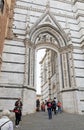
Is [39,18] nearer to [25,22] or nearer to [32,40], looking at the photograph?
[25,22]

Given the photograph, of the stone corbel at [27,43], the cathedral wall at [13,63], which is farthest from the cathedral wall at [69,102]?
the stone corbel at [27,43]

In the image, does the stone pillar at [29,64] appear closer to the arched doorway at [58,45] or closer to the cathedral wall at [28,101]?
the arched doorway at [58,45]

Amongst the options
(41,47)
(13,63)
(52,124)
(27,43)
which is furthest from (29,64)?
(52,124)

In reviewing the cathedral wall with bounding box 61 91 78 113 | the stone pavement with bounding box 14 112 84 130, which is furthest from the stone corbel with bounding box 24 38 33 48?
the stone pavement with bounding box 14 112 84 130

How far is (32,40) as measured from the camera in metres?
13.8

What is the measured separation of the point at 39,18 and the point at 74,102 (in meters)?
8.55

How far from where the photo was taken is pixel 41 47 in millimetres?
14555

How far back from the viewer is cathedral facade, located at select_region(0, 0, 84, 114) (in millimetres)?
11413

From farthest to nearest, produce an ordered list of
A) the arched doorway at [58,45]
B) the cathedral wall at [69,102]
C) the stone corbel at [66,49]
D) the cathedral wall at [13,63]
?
the stone corbel at [66,49]
the arched doorway at [58,45]
the cathedral wall at [69,102]
the cathedral wall at [13,63]

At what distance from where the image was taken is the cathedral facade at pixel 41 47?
1141 cm

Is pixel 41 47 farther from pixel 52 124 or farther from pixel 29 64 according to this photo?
pixel 52 124

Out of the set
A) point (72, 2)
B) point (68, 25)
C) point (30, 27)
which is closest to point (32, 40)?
point (30, 27)

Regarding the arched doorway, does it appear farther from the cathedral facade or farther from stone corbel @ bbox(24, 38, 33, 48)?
stone corbel @ bbox(24, 38, 33, 48)

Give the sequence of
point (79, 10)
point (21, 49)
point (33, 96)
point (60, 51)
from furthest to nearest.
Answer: point (79, 10) → point (60, 51) → point (21, 49) → point (33, 96)
